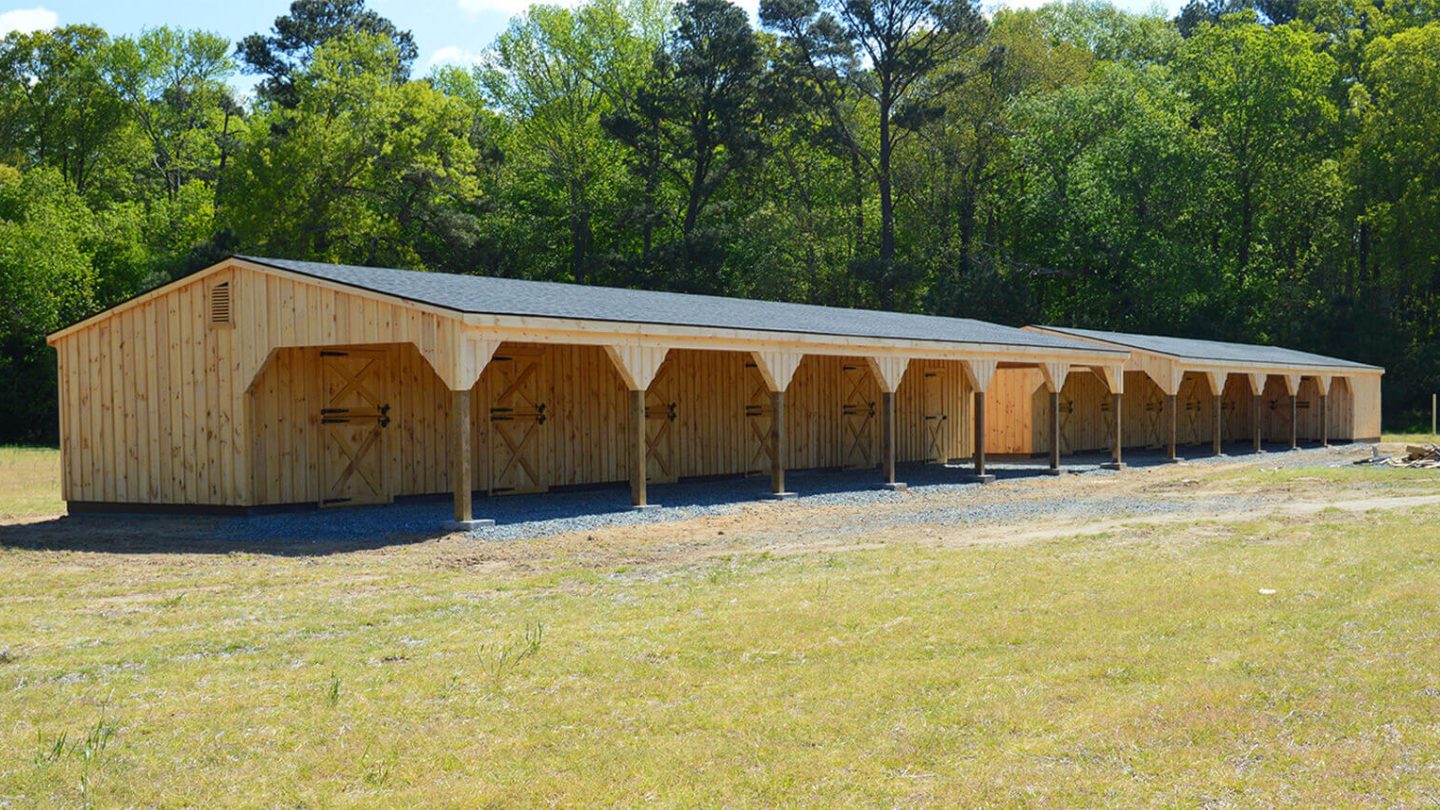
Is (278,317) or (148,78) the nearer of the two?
(278,317)

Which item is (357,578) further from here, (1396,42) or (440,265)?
(1396,42)

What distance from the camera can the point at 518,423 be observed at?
61.2ft

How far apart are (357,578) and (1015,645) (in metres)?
5.77

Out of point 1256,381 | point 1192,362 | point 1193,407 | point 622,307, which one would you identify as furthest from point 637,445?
point 1193,407

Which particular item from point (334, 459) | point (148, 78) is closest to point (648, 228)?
point (148, 78)

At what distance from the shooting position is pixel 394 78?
4816 centimetres

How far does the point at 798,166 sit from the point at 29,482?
1340 inches

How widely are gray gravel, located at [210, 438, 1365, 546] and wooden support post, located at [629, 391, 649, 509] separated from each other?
24 cm

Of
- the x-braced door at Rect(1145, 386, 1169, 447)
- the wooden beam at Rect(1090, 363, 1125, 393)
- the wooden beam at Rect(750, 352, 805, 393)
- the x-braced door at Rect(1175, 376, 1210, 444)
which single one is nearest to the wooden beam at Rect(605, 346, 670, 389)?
the wooden beam at Rect(750, 352, 805, 393)

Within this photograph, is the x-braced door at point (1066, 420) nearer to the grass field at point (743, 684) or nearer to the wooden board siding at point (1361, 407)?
the wooden board siding at point (1361, 407)

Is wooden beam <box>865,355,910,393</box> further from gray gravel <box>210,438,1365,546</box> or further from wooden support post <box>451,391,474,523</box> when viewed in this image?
wooden support post <box>451,391,474,523</box>

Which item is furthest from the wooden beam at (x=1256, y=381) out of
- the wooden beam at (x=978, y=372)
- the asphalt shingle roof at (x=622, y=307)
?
the wooden beam at (x=978, y=372)

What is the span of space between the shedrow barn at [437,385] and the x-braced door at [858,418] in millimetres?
456

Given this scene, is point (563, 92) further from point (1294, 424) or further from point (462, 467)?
point (462, 467)
